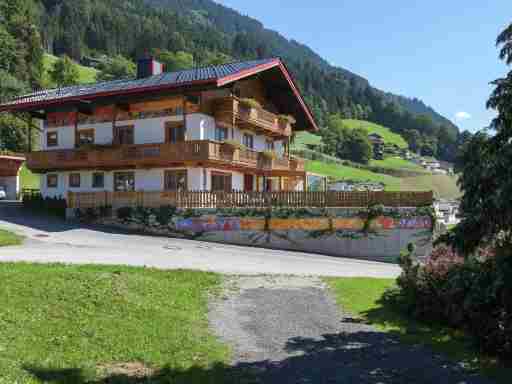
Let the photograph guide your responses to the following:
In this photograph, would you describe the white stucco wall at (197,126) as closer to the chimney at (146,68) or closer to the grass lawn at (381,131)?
the chimney at (146,68)

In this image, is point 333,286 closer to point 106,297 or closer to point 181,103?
point 106,297

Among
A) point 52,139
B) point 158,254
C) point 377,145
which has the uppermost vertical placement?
point 377,145

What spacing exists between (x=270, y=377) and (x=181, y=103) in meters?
22.8

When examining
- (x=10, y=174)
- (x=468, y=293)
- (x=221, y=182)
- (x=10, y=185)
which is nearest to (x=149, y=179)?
(x=221, y=182)

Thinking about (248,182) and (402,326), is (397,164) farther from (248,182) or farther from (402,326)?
(402,326)

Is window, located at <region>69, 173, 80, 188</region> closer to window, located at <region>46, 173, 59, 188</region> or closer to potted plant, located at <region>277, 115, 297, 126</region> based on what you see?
window, located at <region>46, 173, 59, 188</region>

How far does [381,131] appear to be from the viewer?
162750mm

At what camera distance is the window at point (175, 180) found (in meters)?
27.7

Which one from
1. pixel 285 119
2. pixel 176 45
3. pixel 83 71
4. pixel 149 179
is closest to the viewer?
pixel 149 179

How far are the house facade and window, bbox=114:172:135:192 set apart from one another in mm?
61

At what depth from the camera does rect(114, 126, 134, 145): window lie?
96.3ft

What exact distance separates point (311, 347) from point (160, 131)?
2217cm

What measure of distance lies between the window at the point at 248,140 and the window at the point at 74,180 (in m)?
11.0

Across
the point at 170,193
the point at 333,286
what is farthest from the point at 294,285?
the point at 170,193
